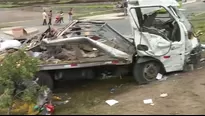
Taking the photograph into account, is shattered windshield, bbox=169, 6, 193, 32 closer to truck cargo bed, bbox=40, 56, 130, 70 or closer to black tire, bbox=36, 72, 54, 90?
truck cargo bed, bbox=40, 56, 130, 70

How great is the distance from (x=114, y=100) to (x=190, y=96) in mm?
1682

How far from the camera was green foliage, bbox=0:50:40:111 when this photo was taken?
823 cm

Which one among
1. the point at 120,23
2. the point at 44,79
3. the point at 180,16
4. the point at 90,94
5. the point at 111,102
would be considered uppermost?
the point at 180,16

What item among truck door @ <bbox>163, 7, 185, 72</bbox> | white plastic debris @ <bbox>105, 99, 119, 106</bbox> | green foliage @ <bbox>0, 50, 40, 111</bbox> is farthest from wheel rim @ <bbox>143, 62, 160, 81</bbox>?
green foliage @ <bbox>0, 50, 40, 111</bbox>

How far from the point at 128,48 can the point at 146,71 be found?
2.60 feet

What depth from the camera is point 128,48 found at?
1052cm

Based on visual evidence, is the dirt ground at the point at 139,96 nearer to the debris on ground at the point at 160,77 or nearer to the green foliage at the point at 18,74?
the debris on ground at the point at 160,77

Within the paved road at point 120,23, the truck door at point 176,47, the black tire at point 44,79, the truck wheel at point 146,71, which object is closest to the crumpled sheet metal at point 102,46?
the truck wheel at point 146,71

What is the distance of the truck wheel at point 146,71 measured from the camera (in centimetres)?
1020

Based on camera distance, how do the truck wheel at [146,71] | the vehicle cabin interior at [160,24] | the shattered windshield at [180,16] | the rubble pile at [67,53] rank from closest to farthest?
1. the rubble pile at [67,53]
2. the truck wheel at [146,71]
3. the vehicle cabin interior at [160,24]
4. the shattered windshield at [180,16]

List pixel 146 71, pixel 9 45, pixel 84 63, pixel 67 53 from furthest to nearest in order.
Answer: pixel 9 45 < pixel 146 71 < pixel 67 53 < pixel 84 63

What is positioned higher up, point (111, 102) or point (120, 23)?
point (120, 23)

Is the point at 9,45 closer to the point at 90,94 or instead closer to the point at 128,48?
the point at 90,94

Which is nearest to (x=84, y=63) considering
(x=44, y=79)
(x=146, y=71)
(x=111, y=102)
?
(x=44, y=79)
